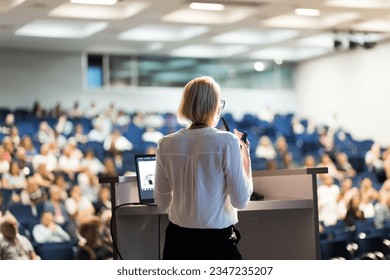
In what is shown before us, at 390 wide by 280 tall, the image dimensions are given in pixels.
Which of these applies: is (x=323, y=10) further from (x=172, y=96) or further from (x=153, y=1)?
(x=172, y=96)

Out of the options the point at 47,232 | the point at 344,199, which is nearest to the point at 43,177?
the point at 47,232

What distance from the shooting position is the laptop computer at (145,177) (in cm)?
393

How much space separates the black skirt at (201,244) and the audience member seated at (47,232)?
15.4ft

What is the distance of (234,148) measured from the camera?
329 cm

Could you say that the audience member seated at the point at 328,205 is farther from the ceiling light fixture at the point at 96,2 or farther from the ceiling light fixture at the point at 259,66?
the ceiling light fixture at the point at 259,66

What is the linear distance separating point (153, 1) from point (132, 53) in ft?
17.0

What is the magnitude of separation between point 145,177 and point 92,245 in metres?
2.52

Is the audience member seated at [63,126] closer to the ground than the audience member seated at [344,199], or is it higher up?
higher up

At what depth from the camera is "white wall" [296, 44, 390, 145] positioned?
16.2m

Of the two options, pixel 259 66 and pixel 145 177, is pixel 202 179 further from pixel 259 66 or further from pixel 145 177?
pixel 259 66

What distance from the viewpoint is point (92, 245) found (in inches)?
250

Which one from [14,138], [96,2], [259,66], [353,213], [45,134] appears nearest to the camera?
[353,213]

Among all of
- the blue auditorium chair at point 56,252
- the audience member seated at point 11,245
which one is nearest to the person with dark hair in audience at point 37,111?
the blue auditorium chair at point 56,252
